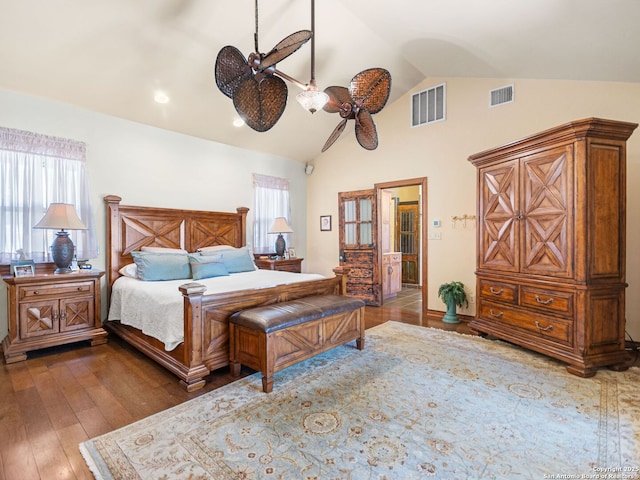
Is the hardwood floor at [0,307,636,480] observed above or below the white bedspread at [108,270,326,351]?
below

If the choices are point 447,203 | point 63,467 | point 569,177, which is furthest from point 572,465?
point 447,203

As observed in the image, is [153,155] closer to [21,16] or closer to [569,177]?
[21,16]

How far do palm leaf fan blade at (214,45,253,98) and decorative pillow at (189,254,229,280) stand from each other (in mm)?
2204

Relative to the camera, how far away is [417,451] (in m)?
1.74

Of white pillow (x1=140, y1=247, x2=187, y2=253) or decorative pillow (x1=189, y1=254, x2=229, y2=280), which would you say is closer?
decorative pillow (x1=189, y1=254, x2=229, y2=280)

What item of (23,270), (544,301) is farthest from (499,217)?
(23,270)

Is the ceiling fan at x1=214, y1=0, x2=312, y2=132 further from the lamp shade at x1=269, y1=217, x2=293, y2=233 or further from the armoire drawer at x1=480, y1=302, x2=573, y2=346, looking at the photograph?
the lamp shade at x1=269, y1=217, x2=293, y2=233

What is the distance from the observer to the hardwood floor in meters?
1.70

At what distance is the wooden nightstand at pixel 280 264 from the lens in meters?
5.24

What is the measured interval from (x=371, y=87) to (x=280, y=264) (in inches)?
133

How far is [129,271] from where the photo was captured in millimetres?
3793

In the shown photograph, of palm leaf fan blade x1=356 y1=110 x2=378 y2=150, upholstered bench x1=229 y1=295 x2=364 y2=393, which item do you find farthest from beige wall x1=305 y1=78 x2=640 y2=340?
upholstered bench x1=229 y1=295 x2=364 y2=393

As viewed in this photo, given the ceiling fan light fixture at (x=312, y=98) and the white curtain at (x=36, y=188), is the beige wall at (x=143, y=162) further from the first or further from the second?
the ceiling fan light fixture at (x=312, y=98)

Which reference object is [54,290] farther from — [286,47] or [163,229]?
[286,47]
